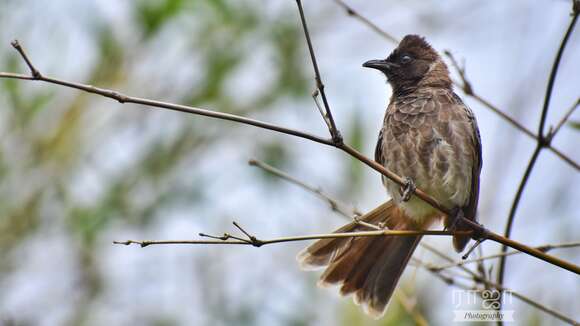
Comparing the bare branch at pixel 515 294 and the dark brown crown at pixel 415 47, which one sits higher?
the dark brown crown at pixel 415 47

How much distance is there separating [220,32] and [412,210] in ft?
6.97

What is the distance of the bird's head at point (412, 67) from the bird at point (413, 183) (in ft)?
0.04

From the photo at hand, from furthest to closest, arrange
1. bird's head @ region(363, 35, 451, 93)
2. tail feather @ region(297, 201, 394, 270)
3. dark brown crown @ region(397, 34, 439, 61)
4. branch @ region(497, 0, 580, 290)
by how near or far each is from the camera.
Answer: dark brown crown @ region(397, 34, 439, 61) → bird's head @ region(363, 35, 451, 93) → tail feather @ region(297, 201, 394, 270) → branch @ region(497, 0, 580, 290)

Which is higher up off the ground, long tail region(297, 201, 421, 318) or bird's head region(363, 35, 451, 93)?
bird's head region(363, 35, 451, 93)

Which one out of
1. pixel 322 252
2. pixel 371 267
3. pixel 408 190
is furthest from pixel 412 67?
pixel 408 190

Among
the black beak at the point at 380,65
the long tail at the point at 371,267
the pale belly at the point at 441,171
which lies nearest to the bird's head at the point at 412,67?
the black beak at the point at 380,65

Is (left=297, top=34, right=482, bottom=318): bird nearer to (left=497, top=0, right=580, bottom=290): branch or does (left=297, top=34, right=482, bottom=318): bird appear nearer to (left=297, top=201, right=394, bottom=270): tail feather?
(left=297, top=201, right=394, bottom=270): tail feather

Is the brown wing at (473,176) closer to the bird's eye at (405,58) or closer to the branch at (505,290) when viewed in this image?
the branch at (505,290)

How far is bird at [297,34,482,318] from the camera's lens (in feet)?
12.4

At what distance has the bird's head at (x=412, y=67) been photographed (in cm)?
436

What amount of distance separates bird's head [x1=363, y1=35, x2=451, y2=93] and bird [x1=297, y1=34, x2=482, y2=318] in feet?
0.04

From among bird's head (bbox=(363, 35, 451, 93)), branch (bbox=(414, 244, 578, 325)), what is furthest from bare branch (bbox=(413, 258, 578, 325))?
bird's head (bbox=(363, 35, 451, 93))

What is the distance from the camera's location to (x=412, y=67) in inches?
174

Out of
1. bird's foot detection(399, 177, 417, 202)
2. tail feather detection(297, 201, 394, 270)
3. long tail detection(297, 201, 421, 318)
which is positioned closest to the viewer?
bird's foot detection(399, 177, 417, 202)
